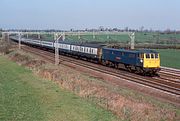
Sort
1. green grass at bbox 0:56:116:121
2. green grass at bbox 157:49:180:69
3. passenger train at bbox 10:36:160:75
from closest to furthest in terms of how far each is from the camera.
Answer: green grass at bbox 0:56:116:121 < passenger train at bbox 10:36:160:75 < green grass at bbox 157:49:180:69

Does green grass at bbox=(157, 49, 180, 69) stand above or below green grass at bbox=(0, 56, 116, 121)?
below

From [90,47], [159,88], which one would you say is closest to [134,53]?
[159,88]

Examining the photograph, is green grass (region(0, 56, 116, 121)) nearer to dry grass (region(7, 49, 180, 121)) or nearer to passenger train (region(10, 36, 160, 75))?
dry grass (region(7, 49, 180, 121))

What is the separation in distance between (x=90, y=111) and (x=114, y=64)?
98.5 ft

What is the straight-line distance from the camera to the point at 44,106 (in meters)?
21.1

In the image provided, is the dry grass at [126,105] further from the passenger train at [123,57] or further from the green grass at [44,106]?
the passenger train at [123,57]

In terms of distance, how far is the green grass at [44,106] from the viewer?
18.0 meters

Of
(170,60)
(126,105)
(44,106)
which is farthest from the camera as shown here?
(170,60)

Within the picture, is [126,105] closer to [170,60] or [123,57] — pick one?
[123,57]

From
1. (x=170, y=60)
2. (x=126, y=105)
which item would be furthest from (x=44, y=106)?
(x=170, y=60)

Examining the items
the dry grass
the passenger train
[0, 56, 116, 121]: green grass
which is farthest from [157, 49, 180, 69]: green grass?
[0, 56, 116, 121]: green grass

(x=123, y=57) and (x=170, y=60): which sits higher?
(x=123, y=57)

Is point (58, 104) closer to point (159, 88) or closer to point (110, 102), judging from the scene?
point (110, 102)

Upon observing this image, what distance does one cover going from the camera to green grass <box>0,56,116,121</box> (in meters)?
18.0
